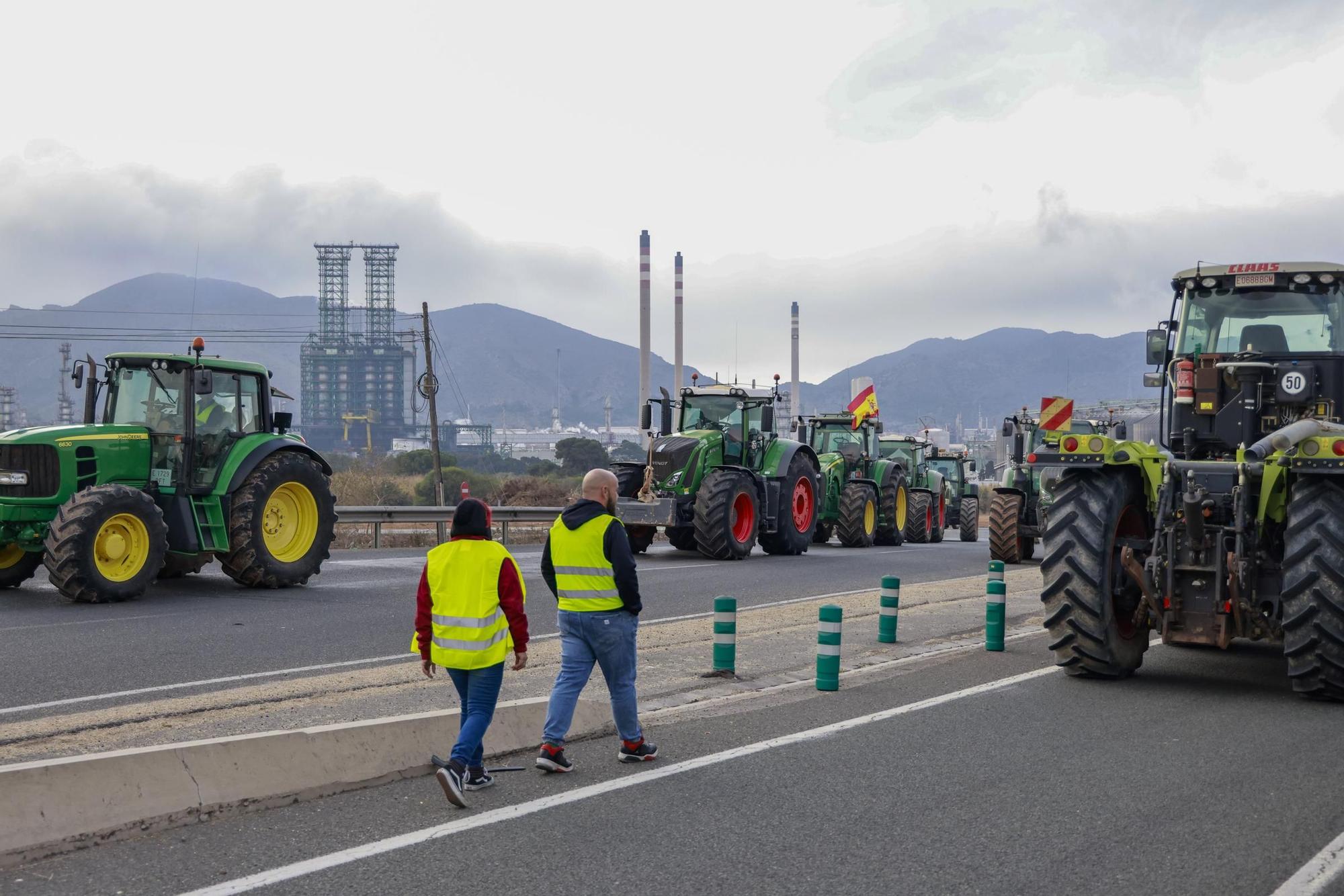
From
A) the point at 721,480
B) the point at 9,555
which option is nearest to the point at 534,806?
the point at 9,555

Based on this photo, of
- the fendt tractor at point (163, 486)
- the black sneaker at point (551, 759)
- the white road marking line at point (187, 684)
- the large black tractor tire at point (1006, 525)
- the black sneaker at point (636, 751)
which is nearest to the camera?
the black sneaker at point (551, 759)

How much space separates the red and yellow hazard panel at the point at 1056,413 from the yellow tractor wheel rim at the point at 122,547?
541 inches

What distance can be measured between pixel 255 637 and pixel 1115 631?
7.57 metres

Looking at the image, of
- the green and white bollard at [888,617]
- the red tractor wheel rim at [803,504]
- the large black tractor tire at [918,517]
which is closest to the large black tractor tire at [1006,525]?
the red tractor wheel rim at [803,504]

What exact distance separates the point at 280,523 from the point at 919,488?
20.6 m

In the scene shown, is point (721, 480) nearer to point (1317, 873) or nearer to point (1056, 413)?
point (1056, 413)

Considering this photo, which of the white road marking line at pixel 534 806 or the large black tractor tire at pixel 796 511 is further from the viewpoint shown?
the large black tractor tire at pixel 796 511

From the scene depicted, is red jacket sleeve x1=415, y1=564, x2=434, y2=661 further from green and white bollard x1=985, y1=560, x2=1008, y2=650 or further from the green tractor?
the green tractor

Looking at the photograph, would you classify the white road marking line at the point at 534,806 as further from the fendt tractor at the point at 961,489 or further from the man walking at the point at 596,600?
the fendt tractor at the point at 961,489

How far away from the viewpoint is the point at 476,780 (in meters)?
6.82

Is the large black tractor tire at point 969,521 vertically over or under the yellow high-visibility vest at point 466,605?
under

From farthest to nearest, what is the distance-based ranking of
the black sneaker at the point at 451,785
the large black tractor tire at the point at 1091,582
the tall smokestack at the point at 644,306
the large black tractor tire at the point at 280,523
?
the tall smokestack at the point at 644,306
the large black tractor tire at the point at 280,523
the large black tractor tire at the point at 1091,582
the black sneaker at the point at 451,785

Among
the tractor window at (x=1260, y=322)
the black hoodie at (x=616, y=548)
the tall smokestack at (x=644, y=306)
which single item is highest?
the tall smokestack at (x=644, y=306)

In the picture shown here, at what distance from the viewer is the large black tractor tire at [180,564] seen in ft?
54.8
